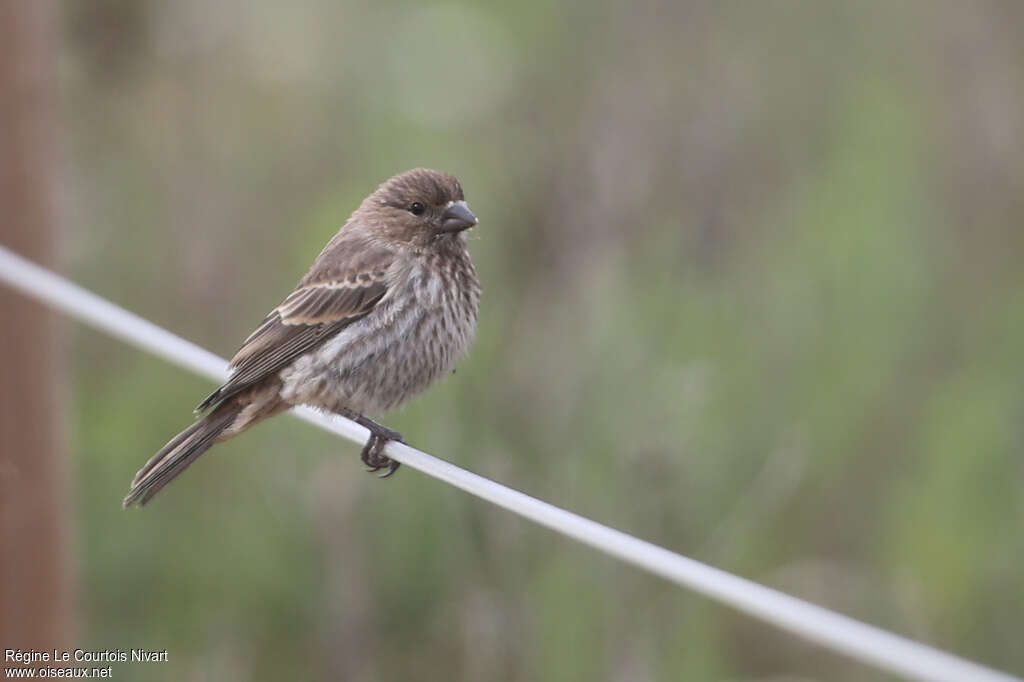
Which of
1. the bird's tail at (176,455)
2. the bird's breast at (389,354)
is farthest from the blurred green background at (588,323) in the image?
the bird's tail at (176,455)

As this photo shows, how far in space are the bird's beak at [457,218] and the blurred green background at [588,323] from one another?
1.86ft

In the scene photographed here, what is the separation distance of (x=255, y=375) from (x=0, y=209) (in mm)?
727

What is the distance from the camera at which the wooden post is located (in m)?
3.56

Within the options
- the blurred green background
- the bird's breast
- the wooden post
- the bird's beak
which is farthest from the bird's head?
the wooden post

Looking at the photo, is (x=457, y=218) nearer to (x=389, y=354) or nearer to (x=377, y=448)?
(x=389, y=354)

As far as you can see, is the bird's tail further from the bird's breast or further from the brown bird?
the bird's breast

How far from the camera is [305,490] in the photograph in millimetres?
4332

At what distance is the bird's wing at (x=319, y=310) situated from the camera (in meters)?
3.61

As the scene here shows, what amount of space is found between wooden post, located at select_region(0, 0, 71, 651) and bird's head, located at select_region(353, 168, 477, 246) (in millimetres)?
835

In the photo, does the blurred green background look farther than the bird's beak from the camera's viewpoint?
Yes

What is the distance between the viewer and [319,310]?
144 inches

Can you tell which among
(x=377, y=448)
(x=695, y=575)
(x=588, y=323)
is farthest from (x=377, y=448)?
(x=695, y=575)

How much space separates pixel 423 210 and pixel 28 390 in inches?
41.7

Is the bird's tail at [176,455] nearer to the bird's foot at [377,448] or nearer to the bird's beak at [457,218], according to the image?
the bird's foot at [377,448]
